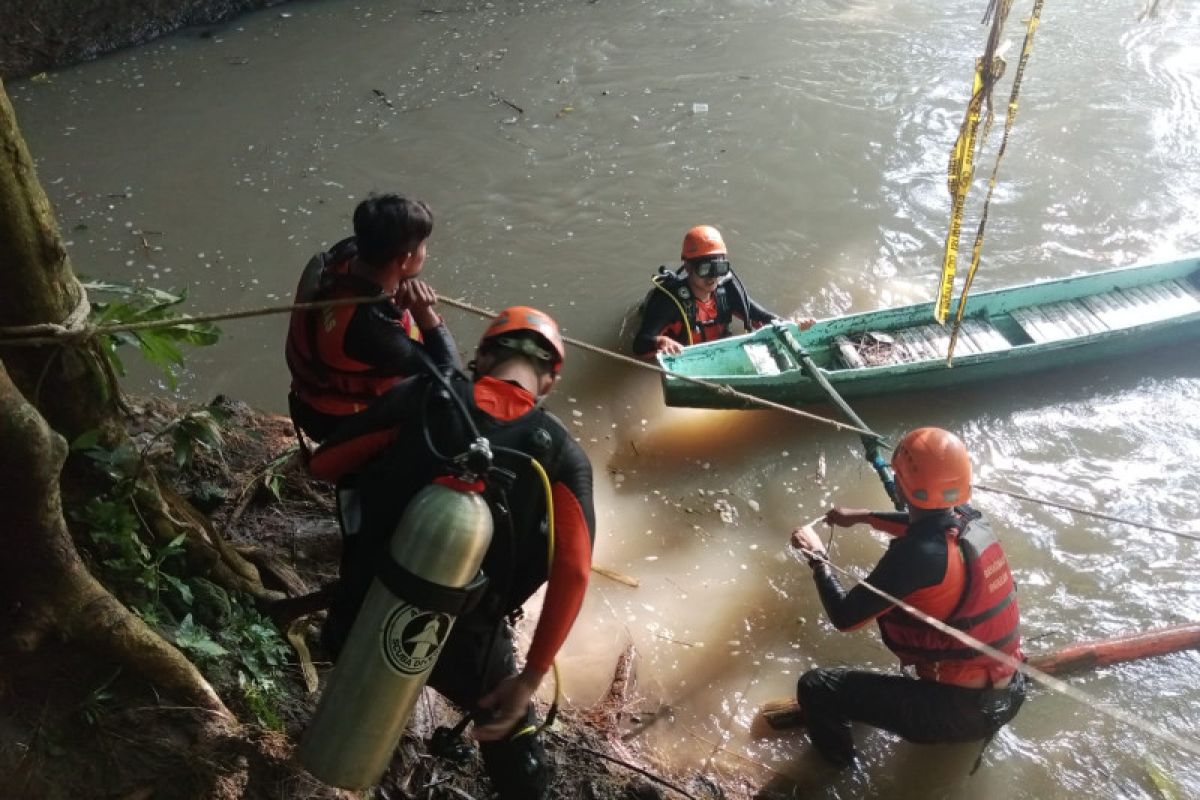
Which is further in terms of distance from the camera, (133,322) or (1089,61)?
(1089,61)

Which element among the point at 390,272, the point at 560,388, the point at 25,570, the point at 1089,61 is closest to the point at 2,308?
the point at 25,570

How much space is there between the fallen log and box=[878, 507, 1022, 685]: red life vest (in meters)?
0.83

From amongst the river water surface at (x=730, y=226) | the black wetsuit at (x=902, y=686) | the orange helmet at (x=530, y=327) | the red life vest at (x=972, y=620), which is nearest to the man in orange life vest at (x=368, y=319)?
the orange helmet at (x=530, y=327)

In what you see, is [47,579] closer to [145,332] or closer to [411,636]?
[145,332]

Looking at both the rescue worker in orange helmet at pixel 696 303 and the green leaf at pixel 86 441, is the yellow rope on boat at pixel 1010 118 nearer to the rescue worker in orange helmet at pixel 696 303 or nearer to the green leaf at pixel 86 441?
the rescue worker in orange helmet at pixel 696 303

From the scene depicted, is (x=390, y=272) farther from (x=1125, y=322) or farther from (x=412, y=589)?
(x=1125, y=322)

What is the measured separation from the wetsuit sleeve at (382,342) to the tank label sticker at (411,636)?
4.62 feet

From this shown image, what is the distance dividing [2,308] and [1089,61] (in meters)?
13.0

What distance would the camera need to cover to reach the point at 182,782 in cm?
270

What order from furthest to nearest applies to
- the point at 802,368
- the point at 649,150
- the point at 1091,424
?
the point at 649,150, the point at 1091,424, the point at 802,368

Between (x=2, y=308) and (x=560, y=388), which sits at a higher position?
(x=2, y=308)

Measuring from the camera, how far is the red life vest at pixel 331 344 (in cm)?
357

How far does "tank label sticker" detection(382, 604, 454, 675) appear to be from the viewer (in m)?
2.33

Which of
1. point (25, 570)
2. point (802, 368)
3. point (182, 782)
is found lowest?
point (802, 368)
